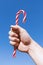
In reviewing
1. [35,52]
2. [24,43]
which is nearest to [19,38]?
[24,43]

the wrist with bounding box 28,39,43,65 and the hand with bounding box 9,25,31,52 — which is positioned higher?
the hand with bounding box 9,25,31,52

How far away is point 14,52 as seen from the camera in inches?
131

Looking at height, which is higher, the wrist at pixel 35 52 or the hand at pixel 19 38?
the hand at pixel 19 38

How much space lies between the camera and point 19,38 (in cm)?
326

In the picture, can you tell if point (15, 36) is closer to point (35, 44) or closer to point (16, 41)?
point (16, 41)

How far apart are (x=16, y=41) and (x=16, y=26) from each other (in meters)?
0.16

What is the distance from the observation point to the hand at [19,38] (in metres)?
3.17

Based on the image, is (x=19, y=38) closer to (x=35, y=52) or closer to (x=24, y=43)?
(x=24, y=43)

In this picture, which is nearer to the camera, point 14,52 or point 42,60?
point 42,60

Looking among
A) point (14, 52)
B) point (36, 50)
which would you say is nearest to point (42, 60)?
point (36, 50)

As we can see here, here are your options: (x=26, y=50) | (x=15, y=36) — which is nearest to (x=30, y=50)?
(x=26, y=50)

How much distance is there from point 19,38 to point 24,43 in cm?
8

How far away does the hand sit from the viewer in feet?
10.4

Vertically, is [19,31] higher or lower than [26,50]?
higher
